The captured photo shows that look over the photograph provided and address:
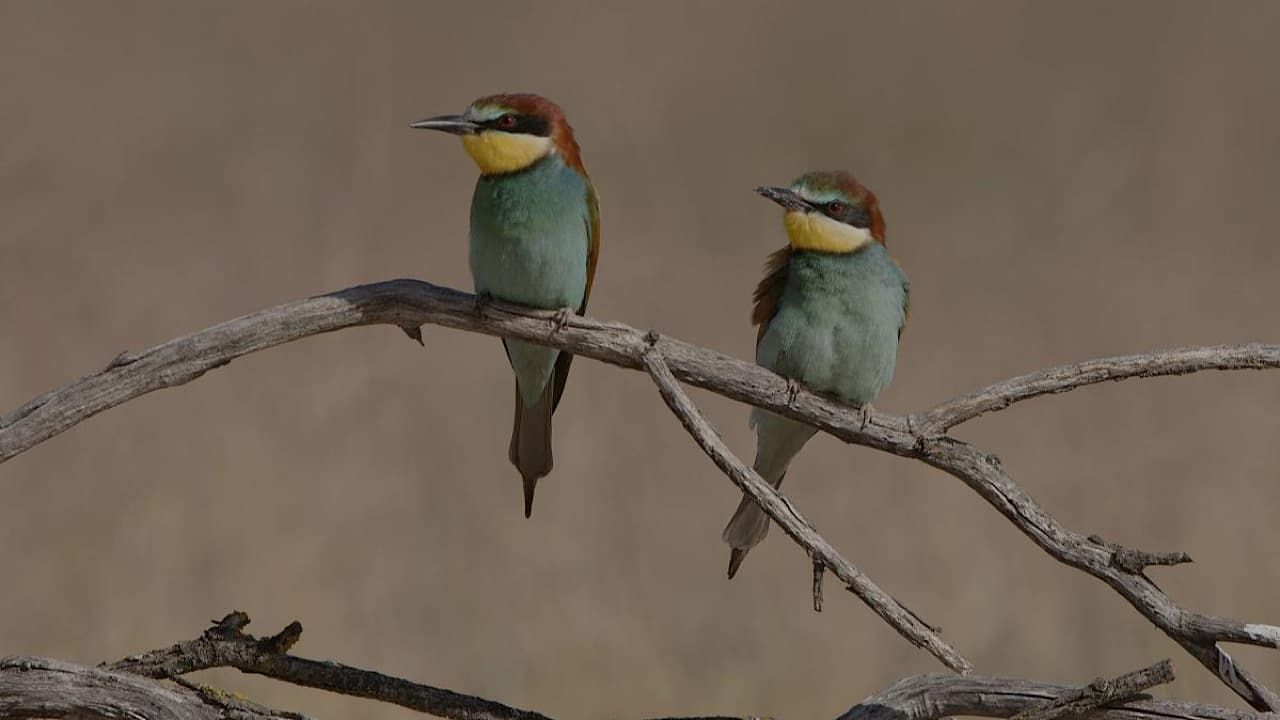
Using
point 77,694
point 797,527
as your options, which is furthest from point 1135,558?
point 77,694

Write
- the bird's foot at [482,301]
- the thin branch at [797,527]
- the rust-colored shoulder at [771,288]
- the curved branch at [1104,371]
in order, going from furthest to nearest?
the rust-colored shoulder at [771,288], the bird's foot at [482,301], the curved branch at [1104,371], the thin branch at [797,527]

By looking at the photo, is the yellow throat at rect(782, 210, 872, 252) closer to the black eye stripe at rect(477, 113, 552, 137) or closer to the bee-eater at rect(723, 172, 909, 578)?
the bee-eater at rect(723, 172, 909, 578)

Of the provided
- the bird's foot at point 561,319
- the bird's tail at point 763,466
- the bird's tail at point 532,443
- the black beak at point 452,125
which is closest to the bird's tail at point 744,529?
the bird's tail at point 763,466

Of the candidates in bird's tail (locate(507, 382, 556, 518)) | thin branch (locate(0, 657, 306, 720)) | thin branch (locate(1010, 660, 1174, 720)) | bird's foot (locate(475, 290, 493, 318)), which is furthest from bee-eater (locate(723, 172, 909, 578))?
thin branch (locate(0, 657, 306, 720))

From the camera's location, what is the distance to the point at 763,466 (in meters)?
2.58

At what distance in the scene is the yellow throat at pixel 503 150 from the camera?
93.1 inches

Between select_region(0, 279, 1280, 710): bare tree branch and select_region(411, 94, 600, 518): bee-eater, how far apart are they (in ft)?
0.49

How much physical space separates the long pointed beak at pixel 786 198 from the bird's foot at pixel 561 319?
1.34ft

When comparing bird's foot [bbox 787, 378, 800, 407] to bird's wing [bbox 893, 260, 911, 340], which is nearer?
bird's foot [bbox 787, 378, 800, 407]

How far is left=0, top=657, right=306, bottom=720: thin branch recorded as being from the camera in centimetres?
193

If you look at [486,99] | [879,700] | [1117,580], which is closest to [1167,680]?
[1117,580]

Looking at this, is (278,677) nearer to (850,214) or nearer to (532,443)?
(532,443)

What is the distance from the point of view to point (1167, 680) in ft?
5.85

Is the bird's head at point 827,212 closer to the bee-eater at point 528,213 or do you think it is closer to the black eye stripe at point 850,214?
the black eye stripe at point 850,214
